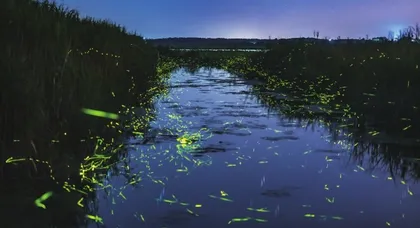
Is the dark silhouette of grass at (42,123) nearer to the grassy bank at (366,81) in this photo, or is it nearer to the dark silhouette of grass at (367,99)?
the dark silhouette of grass at (367,99)

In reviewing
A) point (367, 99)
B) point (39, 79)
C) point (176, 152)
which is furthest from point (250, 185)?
point (367, 99)

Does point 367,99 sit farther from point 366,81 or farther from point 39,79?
point 39,79

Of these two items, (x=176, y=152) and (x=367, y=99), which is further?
(x=367, y=99)

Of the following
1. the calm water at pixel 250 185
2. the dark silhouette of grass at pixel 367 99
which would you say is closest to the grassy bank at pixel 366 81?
the dark silhouette of grass at pixel 367 99

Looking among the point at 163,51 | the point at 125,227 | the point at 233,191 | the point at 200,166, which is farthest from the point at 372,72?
the point at 163,51

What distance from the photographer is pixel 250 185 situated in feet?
18.5

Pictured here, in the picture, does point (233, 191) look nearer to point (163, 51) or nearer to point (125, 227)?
point (125, 227)

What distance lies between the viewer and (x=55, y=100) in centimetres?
610

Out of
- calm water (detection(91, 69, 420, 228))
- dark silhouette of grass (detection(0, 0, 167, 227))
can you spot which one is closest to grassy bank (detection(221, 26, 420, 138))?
calm water (detection(91, 69, 420, 228))

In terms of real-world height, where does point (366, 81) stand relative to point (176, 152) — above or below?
above

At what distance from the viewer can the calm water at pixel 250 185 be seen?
4.61 m

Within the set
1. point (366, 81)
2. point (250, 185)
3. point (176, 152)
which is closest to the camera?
point (250, 185)

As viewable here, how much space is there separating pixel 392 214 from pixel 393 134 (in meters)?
4.08

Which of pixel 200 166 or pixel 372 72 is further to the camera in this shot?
pixel 372 72
